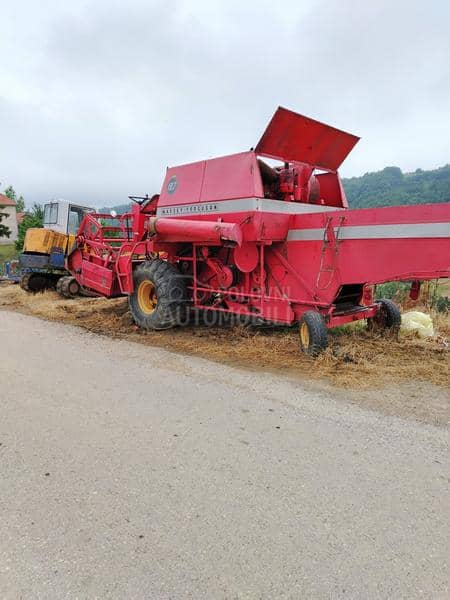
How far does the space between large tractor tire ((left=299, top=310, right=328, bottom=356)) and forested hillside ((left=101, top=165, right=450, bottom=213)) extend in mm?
33240

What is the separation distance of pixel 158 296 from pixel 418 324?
12.6ft

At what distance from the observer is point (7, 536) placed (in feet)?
7.03

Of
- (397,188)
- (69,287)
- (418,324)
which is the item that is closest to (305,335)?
(418,324)

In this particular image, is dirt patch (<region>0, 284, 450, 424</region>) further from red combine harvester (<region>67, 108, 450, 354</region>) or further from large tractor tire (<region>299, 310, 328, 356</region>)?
red combine harvester (<region>67, 108, 450, 354</region>)

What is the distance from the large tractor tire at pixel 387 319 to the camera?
19.4 ft

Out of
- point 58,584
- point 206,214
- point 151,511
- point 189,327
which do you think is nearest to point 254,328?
point 189,327

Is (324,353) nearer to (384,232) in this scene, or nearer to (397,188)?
(384,232)

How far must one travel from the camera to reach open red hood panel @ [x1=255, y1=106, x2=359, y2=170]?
5461 mm

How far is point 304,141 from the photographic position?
584 centimetres

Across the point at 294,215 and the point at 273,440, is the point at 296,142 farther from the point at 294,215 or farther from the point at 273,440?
the point at 273,440

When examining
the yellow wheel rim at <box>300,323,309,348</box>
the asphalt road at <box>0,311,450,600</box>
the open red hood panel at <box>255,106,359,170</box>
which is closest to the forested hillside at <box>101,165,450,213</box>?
the open red hood panel at <box>255,106,359,170</box>

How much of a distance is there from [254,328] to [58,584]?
4.91 m

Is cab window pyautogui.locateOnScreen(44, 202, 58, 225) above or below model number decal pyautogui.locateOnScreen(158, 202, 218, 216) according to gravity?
above

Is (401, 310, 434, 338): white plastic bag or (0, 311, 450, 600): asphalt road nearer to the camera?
(0, 311, 450, 600): asphalt road
